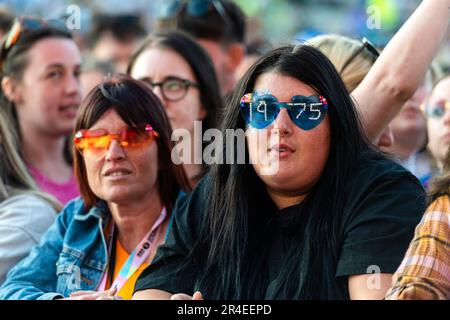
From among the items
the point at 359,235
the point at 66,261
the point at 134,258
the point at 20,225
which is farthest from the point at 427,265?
the point at 20,225

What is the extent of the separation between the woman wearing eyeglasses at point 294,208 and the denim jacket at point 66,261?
1.91 ft

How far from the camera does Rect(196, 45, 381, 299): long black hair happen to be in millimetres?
3148

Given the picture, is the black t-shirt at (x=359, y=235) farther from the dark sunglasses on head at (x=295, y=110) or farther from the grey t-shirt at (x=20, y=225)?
the grey t-shirt at (x=20, y=225)

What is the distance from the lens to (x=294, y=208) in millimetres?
3305

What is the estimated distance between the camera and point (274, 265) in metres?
3.24

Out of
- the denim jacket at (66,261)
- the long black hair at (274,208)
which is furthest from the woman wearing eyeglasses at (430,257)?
the denim jacket at (66,261)

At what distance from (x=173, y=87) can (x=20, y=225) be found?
3.43ft

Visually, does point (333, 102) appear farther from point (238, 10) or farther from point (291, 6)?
point (291, 6)

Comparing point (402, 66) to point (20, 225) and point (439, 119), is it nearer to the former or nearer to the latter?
point (439, 119)

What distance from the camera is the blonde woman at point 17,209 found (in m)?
4.36

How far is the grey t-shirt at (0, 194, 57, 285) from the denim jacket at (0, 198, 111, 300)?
0.16 meters
